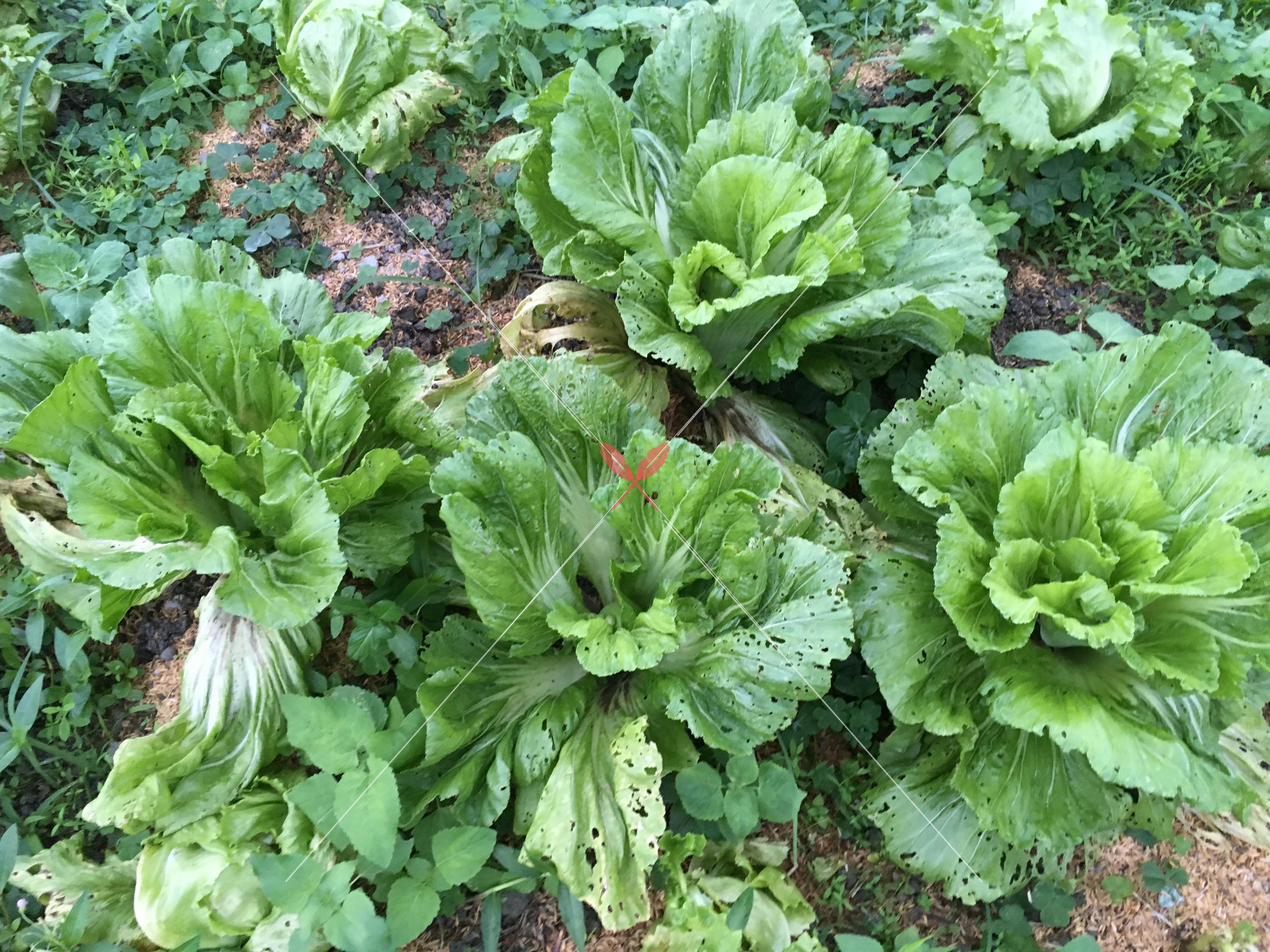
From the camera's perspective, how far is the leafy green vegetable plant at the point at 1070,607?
5.82 ft

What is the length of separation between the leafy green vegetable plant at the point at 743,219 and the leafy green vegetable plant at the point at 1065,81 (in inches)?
22.9

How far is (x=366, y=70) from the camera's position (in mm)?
2744

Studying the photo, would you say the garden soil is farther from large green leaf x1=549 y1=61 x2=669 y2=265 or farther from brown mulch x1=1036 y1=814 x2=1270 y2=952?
large green leaf x1=549 y1=61 x2=669 y2=265

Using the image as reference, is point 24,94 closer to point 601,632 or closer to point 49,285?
Answer: point 49,285

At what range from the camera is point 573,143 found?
2236 mm

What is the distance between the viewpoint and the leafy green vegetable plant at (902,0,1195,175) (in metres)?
2.70

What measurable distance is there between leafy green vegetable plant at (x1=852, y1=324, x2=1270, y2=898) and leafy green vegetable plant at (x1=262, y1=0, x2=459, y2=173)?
194 cm

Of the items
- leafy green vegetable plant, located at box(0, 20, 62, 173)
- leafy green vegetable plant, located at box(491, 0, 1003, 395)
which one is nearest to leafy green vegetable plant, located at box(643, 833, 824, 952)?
leafy green vegetable plant, located at box(491, 0, 1003, 395)

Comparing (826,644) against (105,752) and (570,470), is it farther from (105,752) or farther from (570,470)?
(105,752)

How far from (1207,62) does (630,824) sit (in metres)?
3.37

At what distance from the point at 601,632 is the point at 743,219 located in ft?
3.81

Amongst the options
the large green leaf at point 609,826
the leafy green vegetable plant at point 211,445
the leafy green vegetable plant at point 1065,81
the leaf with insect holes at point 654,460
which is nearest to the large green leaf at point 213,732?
the leafy green vegetable plant at point 211,445

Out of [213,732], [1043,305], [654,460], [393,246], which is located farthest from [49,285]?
[1043,305]

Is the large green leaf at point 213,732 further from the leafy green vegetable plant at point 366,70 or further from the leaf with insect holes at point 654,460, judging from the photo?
the leafy green vegetable plant at point 366,70
